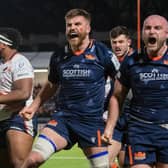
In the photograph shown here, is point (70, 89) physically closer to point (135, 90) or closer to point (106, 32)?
point (135, 90)

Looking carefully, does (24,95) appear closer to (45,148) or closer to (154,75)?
(45,148)

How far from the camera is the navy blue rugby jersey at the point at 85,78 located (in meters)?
5.62

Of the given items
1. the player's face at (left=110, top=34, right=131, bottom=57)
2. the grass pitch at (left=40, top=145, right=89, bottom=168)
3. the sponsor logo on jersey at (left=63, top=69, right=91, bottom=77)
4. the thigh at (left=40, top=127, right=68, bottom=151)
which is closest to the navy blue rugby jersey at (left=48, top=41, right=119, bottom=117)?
the sponsor logo on jersey at (left=63, top=69, right=91, bottom=77)

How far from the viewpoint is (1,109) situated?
5840mm

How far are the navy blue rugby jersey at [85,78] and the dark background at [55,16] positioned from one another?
17.2 metres

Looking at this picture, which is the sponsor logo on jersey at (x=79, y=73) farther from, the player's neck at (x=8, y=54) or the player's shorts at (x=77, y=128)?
the player's neck at (x=8, y=54)

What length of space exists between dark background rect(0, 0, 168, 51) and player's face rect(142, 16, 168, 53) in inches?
700

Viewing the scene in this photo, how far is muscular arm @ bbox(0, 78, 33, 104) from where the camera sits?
18.2 feet

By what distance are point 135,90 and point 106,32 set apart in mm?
18253

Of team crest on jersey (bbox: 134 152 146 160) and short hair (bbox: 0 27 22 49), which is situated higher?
short hair (bbox: 0 27 22 49)

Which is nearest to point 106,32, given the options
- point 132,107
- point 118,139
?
point 118,139

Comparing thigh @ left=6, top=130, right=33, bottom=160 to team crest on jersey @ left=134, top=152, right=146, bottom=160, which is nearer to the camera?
team crest on jersey @ left=134, top=152, right=146, bottom=160

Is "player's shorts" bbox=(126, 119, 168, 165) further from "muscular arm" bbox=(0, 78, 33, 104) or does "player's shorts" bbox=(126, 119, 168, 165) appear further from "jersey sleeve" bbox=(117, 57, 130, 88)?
"muscular arm" bbox=(0, 78, 33, 104)

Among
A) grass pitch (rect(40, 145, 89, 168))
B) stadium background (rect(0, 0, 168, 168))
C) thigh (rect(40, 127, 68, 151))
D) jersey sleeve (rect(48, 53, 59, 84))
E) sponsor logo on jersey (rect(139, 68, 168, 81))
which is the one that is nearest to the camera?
sponsor logo on jersey (rect(139, 68, 168, 81))
